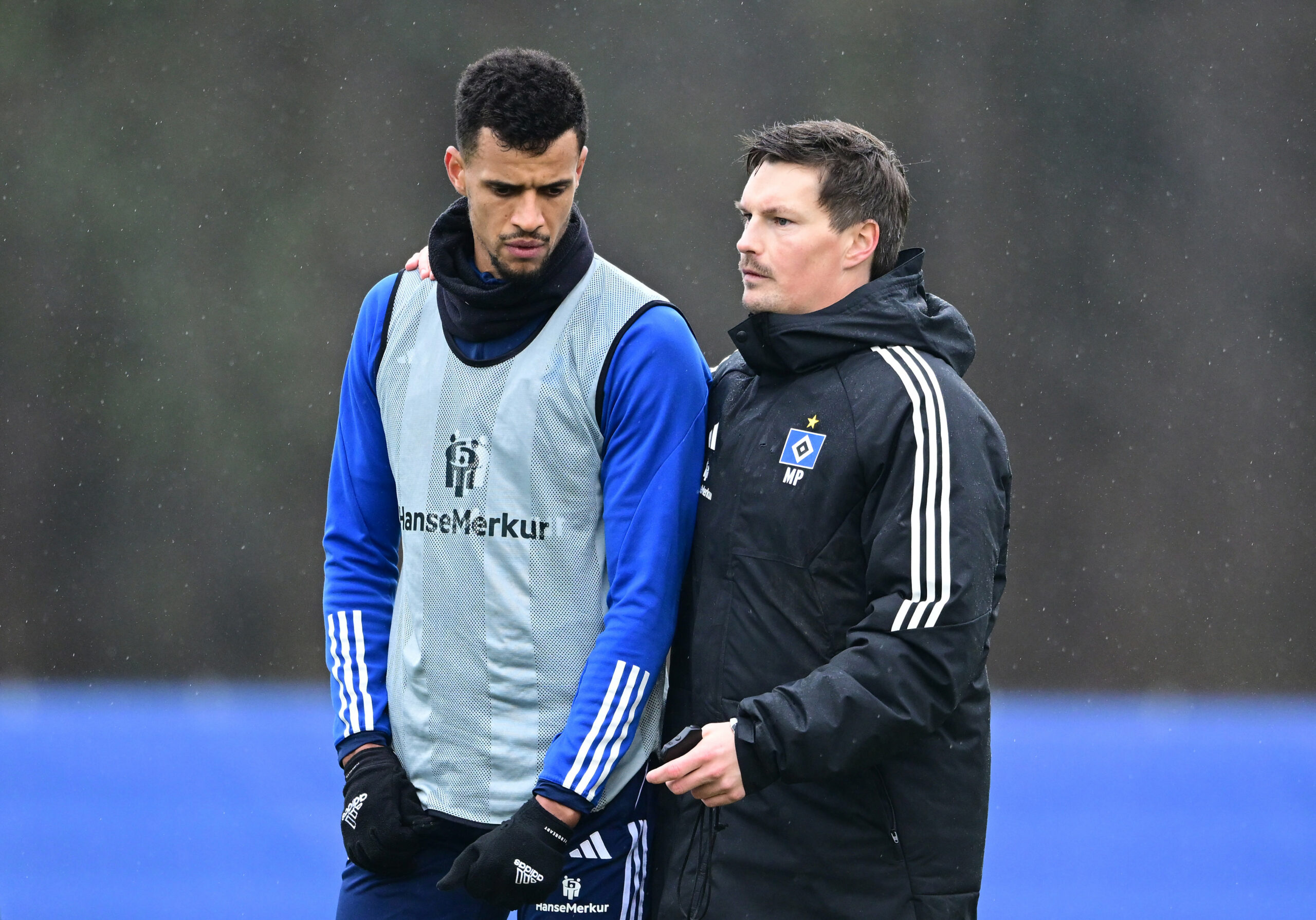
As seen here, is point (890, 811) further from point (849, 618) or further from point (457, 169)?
point (457, 169)

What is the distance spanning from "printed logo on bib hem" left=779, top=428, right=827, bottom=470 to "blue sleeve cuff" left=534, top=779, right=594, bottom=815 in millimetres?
440

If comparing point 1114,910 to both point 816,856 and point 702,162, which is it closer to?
point 816,856

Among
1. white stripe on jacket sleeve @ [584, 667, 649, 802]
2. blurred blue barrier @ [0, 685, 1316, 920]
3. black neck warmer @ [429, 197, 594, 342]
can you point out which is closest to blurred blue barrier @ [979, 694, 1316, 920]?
blurred blue barrier @ [0, 685, 1316, 920]

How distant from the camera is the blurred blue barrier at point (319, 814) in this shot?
3.23 meters

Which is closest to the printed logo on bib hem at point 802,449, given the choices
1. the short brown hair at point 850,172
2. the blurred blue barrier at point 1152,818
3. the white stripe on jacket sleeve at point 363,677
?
the short brown hair at point 850,172

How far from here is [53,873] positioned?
129 inches

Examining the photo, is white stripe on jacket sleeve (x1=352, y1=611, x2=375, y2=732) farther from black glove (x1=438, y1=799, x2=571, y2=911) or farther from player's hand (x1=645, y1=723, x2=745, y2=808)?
player's hand (x1=645, y1=723, x2=745, y2=808)

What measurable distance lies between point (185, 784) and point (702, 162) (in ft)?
12.2

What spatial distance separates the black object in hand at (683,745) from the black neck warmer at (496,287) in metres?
0.53

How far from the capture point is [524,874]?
4.88 feet

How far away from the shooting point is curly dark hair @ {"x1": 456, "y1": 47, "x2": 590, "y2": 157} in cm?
157

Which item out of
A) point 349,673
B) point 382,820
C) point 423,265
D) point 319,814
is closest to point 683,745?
point 382,820

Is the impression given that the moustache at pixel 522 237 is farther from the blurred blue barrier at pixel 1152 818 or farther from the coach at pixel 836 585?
the blurred blue barrier at pixel 1152 818

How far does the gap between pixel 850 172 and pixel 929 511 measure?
1.45 ft
